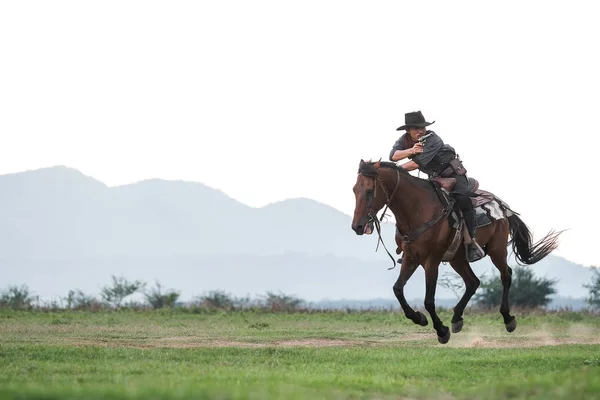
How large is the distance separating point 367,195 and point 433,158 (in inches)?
98.7

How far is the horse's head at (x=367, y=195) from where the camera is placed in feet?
49.8

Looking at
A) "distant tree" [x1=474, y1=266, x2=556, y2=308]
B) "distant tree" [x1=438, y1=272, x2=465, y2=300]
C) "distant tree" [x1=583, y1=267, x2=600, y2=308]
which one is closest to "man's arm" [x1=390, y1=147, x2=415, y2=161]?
"distant tree" [x1=438, y1=272, x2=465, y2=300]

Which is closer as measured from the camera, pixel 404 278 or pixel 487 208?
pixel 404 278

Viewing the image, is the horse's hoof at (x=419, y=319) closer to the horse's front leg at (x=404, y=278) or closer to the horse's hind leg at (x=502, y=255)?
the horse's front leg at (x=404, y=278)

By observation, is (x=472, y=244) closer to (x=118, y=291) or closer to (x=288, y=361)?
(x=288, y=361)

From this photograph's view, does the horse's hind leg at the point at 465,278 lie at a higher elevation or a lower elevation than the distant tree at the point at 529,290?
lower

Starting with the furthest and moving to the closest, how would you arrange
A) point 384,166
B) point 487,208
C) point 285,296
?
point 285,296 → point 487,208 → point 384,166

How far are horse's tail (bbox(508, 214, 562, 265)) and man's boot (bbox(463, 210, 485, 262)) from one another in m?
2.70

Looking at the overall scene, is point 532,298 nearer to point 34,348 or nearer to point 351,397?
point 34,348

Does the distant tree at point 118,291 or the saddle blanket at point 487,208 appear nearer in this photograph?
the saddle blanket at point 487,208

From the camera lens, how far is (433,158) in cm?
1742

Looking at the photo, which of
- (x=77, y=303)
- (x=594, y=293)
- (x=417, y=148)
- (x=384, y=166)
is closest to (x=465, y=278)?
(x=417, y=148)

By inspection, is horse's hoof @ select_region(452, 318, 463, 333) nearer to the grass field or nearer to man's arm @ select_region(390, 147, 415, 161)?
the grass field

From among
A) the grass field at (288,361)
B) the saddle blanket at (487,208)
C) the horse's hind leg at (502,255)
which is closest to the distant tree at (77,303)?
the grass field at (288,361)
